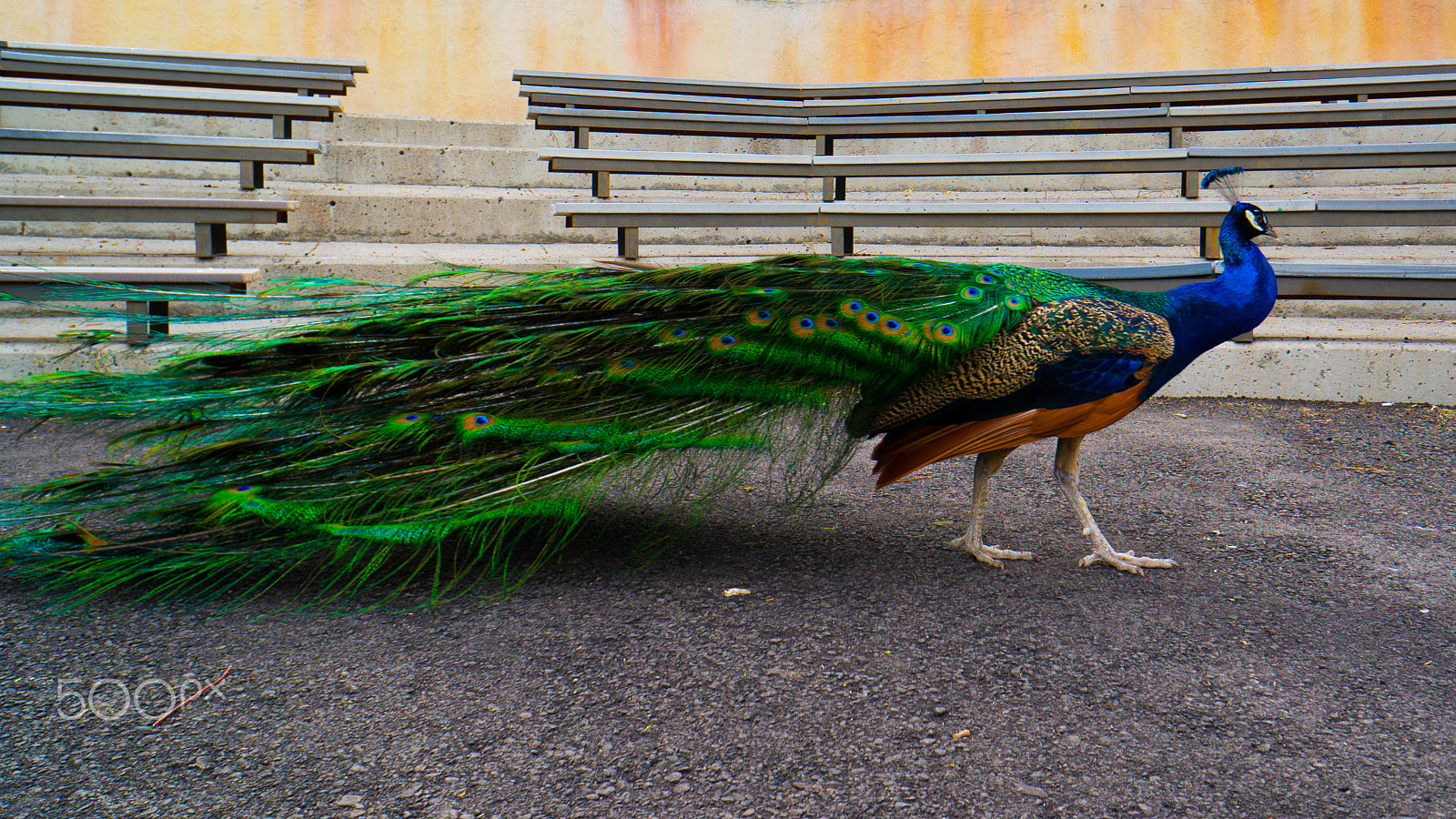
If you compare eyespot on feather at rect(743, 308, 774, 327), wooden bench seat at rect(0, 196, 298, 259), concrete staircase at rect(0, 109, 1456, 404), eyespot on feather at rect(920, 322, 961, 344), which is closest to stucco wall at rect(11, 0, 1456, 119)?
concrete staircase at rect(0, 109, 1456, 404)

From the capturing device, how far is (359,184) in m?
7.01

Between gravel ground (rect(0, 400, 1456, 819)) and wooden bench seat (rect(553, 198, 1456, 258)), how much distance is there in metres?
2.88

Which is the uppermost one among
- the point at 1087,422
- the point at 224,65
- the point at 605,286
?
the point at 224,65

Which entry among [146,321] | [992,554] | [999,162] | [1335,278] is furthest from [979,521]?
[999,162]

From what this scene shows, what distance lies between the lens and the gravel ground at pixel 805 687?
159cm

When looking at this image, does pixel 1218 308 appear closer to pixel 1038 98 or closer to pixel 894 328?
pixel 894 328

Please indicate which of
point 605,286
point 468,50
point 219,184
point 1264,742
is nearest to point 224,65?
point 219,184

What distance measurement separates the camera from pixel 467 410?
2348mm

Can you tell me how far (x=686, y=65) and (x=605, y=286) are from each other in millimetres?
7082

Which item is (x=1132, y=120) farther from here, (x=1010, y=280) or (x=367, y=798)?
(x=367, y=798)

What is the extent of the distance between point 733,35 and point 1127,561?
7634 mm

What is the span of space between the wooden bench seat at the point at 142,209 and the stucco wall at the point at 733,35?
3.48 metres

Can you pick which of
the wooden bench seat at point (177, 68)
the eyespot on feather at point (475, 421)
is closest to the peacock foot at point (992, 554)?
the eyespot on feather at point (475, 421)

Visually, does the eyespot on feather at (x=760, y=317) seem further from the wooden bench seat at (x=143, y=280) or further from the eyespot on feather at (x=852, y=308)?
the wooden bench seat at (x=143, y=280)
